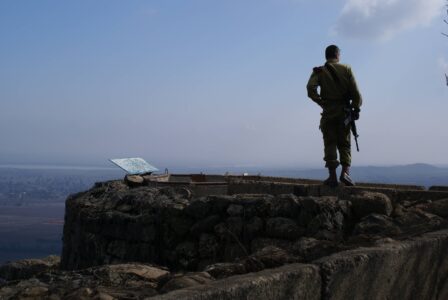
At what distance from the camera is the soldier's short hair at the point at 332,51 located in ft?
24.5

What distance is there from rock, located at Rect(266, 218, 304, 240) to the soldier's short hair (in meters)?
2.63

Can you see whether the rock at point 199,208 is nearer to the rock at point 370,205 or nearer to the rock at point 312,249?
the rock at point 370,205

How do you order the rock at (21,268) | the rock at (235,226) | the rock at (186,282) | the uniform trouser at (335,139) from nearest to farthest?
the rock at (186,282)
the rock at (235,226)
the uniform trouser at (335,139)
the rock at (21,268)

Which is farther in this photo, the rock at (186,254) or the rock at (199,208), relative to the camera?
the rock at (199,208)

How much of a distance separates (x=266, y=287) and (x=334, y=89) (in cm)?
505

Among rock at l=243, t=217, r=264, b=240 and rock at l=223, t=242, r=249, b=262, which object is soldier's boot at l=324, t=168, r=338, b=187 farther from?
rock at l=223, t=242, r=249, b=262

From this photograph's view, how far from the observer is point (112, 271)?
13.9 ft

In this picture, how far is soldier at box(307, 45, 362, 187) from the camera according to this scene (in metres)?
7.31

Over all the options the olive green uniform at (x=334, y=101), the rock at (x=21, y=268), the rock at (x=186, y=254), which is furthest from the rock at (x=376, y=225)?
the rock at (x=21, y=268)

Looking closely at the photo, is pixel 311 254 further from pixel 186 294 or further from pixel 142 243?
pixel 142 243

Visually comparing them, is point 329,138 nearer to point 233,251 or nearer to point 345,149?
point 345,149

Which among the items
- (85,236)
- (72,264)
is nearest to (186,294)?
(85,236)

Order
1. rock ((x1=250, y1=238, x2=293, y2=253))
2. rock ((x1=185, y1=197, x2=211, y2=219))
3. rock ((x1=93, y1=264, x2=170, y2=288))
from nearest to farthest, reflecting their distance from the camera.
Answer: rock ((x1=93, y1=264, x2=170, y2=288)) < rock ((x1=250, y1=238, x2=293, y2=253)) < rock ((x1=185, y1=197, x2=211, y2=219))

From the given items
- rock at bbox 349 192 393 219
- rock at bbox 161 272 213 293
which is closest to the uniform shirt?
rock at bbox 349 192 393 219
